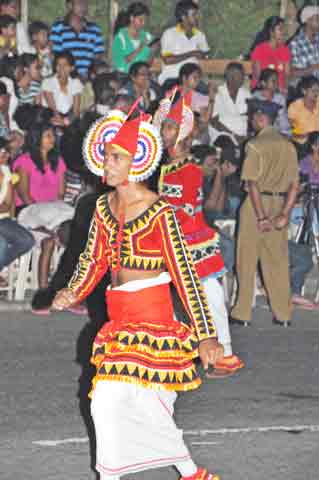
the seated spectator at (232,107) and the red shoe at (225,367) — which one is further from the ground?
the seated spectator at (232,107)

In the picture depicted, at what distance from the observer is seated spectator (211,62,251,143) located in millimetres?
16688

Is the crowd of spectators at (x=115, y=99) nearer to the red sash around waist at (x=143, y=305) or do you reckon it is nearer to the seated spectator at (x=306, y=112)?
the seated spectator at (x=306, y=112)

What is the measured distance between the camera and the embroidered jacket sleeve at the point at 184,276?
5.94 m

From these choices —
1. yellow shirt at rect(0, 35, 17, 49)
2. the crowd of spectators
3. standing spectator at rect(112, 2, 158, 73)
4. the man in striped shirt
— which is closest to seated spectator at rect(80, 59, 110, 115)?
the crowd of spectators

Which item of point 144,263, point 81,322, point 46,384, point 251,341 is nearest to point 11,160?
point 81,322

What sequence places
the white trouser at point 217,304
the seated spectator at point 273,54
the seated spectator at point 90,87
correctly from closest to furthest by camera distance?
the white trouser at point 217,304 < the seated spectator at point 90,87 < the seated spectator at point 273,54

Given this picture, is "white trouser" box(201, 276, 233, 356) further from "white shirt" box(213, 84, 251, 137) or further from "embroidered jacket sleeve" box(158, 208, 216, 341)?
"white shirt" box(213, 84, 251, 137)

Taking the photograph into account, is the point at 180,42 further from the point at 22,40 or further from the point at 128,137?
the point at 128,137

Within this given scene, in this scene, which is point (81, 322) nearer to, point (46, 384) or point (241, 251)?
→ point (241, 251)

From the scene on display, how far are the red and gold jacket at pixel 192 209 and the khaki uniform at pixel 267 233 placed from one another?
245 centimetres

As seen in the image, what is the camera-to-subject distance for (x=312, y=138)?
46.9ft

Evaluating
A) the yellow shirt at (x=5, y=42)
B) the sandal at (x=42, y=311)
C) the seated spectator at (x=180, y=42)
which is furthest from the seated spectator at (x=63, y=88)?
the sandal at (x=42, y=311)

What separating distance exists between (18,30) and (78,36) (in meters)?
0.84

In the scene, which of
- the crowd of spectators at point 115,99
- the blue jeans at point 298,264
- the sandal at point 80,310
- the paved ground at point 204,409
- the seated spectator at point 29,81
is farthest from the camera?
the seated spectator at point 29,81
